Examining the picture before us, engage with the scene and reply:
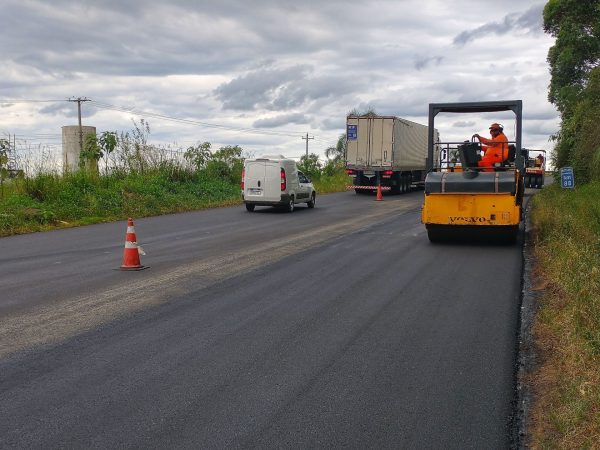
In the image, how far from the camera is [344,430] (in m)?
4.41

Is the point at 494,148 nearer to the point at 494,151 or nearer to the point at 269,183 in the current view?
the point at 494,151

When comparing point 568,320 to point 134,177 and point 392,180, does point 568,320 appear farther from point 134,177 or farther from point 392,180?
point 392,180

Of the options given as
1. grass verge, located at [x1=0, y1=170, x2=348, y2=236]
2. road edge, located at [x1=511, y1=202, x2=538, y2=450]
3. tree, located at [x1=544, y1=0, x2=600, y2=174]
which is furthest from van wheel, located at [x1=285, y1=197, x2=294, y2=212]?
tree, located at [x1=544, y1=0, x2=600, y2=174]

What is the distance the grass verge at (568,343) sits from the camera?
14.2ft

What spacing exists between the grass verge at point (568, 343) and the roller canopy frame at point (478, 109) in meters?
2.59

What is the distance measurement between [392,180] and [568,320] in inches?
1103

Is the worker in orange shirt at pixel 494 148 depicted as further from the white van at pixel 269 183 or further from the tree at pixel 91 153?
the tree at pixel 91 153

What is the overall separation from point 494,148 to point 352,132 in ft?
65.1

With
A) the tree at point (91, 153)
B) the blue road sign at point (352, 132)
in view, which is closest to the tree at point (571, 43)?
the blue road sign at point (352, 132)

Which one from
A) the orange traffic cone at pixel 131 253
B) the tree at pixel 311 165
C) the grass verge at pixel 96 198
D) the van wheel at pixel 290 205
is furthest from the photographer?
the tree at pixel 311 165

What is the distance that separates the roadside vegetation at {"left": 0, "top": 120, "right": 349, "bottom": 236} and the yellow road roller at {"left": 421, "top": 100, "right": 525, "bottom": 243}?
33.5ft

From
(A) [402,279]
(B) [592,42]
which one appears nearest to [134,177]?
(A) [402,279]

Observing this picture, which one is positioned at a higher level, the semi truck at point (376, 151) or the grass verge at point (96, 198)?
the semi truck at point (376, 151)

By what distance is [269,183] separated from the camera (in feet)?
76.4
